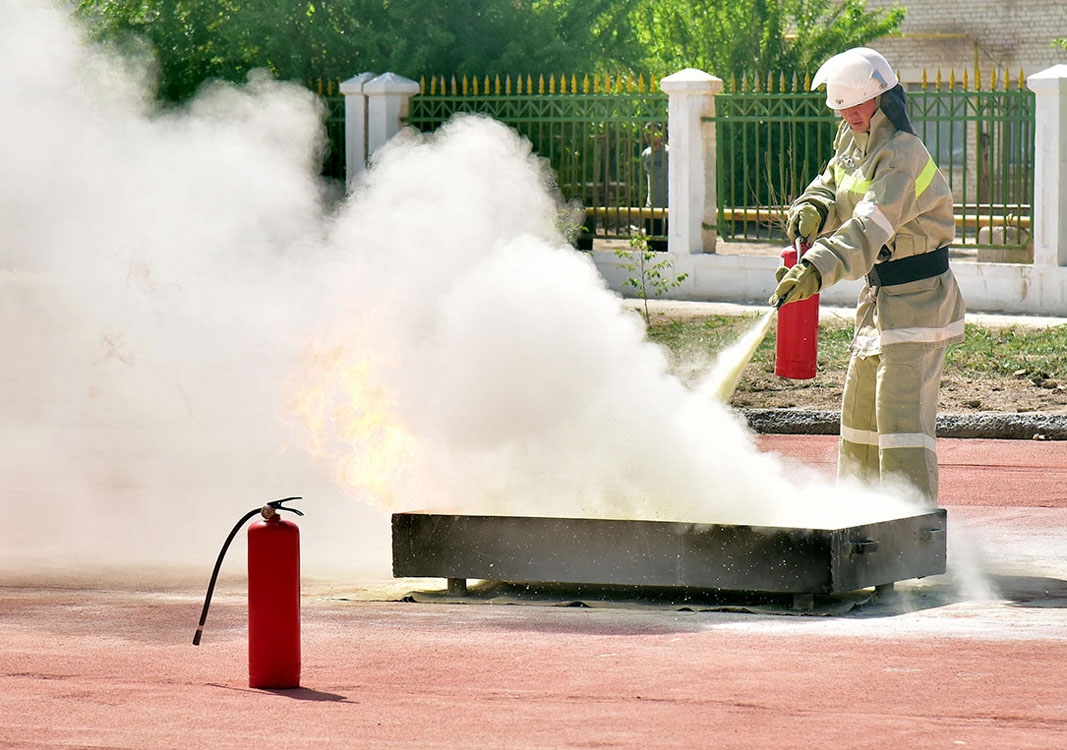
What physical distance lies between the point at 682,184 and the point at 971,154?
13.3m

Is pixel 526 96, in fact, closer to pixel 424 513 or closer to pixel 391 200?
pixel 391 200

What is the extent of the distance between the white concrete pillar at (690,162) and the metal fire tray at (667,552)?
39.5 ft

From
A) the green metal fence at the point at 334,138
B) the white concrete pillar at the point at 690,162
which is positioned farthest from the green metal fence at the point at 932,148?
the green metal fence at the point at 334,138

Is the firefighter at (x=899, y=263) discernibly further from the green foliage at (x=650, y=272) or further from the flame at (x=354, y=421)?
the green foliage at (x=650, y=272)

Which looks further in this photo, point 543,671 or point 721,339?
point 721,339

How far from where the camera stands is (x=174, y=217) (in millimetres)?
11070

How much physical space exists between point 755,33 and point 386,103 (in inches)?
382

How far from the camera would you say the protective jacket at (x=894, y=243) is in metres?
6.95

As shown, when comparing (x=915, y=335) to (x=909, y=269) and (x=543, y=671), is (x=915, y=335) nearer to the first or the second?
(x=909, y=269)

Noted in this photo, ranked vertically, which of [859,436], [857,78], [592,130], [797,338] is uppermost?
[592,130]

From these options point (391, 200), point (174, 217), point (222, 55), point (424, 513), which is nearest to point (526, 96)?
point (222, 55)

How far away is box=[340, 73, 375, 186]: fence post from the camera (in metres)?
20.3

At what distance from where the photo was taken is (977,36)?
31328 millimetres

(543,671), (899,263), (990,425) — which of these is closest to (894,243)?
(899,263)
